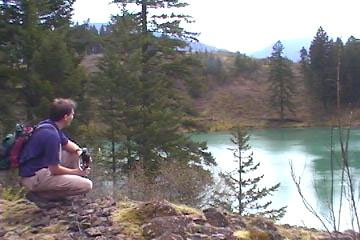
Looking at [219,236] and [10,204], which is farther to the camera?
[10,204]

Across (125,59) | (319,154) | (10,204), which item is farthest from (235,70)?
(10,204)

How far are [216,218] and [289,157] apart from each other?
29.8 ft

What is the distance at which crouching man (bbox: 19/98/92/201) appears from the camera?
12.8 ft

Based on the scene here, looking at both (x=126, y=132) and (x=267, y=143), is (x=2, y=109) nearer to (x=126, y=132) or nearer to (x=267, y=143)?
(x=126, y=132)

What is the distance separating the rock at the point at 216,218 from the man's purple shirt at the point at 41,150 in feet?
3.87

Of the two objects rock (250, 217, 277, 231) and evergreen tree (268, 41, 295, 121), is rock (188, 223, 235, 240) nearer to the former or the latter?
rock (250, 217, 277, 231)

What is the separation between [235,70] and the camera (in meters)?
65.2

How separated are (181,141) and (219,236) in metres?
15.8

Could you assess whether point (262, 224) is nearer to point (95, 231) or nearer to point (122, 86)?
point (95, 231)

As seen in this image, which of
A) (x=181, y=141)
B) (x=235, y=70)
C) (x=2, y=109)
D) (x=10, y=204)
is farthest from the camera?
(x=235, y=70)

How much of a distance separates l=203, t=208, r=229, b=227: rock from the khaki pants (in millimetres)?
982

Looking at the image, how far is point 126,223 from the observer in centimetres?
390

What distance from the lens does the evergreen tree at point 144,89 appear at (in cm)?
1898

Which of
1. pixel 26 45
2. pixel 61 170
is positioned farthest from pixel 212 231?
pixel 26 45
